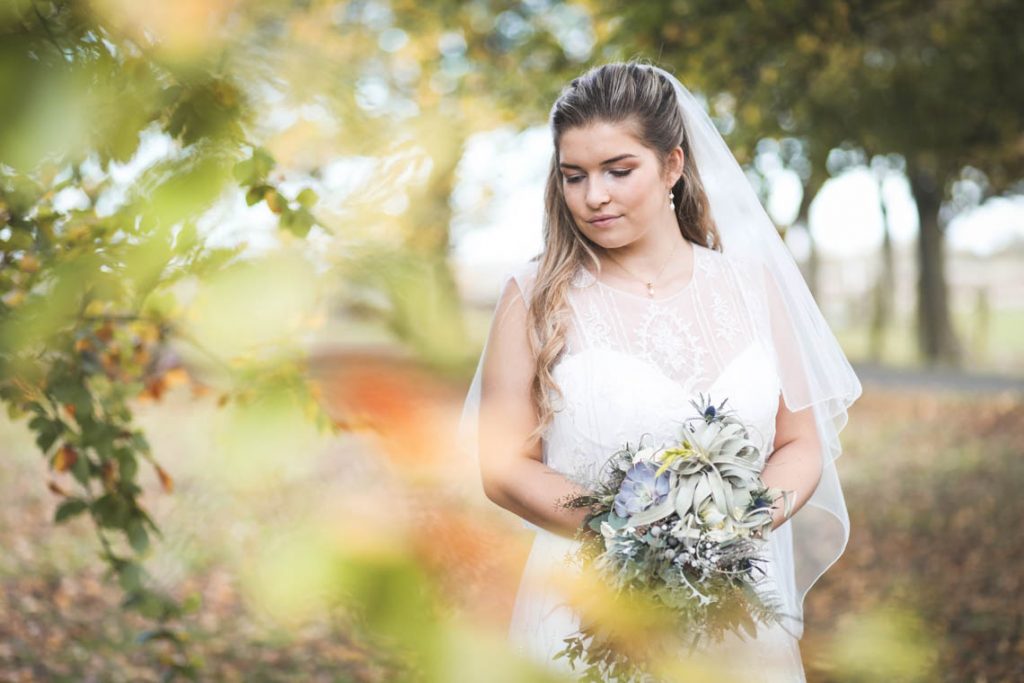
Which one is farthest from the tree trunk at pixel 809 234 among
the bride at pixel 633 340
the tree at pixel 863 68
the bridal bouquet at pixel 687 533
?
the bridal bouquet at pixel 687 533

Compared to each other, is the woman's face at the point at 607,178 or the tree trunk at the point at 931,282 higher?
the tree trunk at the point at 931,282

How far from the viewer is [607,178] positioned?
2432 mm

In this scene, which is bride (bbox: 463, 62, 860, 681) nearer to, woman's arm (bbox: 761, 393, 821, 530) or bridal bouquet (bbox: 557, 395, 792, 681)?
woman's arm (bbox: 761, 393, 821, 530)

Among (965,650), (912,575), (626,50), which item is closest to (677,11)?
(626,50)

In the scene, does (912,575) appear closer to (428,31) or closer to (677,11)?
(677,11)

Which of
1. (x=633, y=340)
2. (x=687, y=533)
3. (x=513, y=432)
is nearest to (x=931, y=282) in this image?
(x=633, y=340)

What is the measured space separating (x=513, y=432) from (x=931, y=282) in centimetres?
1831

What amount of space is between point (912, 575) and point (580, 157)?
19.1 ft

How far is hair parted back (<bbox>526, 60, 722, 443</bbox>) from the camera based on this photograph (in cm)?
245

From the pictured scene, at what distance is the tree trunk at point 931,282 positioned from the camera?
61.0 ft

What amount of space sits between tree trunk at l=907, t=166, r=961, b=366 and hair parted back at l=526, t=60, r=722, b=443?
55.5 ft

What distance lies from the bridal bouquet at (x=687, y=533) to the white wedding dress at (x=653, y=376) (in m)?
0.42

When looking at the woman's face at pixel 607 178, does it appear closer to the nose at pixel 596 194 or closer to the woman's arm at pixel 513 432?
the nose at pixel 596 194

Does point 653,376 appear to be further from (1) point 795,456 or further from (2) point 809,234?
(2) point 809,234
